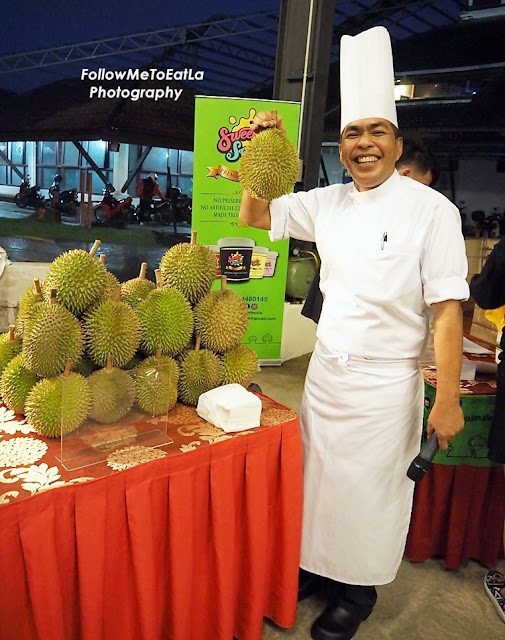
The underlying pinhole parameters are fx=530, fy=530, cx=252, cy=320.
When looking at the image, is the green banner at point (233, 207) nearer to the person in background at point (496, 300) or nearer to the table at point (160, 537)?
the person in background at point (496, 300)

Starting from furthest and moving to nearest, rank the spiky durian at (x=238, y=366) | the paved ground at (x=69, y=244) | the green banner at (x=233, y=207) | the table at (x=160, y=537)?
the paved ground at (x=69, y=244) → the green banner at (x=233, y=207) → the spiky durian at (x=238, y=366) → the table at (x=160, y=537)

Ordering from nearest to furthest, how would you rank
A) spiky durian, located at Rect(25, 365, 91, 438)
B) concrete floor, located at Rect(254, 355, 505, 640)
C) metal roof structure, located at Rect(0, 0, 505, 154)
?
spiky durian, located at Rect(25, 365, 91, 438), concrete floor, located at Rect(254, 355, 505, 640), metal roof structure, located at Rect(0, 0, 505, 154)

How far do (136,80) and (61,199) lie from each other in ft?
10.4

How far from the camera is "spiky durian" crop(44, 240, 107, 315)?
45.7 inches

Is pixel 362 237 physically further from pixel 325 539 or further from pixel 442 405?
pixel 325 539

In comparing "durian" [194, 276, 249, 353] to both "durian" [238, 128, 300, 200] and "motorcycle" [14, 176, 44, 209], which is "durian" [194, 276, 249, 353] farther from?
"motorcycle" [14, 176, 44, 209]

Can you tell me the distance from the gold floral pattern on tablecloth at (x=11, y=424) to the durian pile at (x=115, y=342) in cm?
3

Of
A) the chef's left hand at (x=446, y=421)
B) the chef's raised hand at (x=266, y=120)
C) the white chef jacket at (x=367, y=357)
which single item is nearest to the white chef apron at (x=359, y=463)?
the white chef jacket at (x=367, y=357)

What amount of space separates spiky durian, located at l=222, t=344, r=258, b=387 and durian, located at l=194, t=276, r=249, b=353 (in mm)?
31

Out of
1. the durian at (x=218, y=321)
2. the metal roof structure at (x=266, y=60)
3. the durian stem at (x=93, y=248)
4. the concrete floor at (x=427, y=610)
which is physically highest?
the metal roof structure at (x=266, y=60)

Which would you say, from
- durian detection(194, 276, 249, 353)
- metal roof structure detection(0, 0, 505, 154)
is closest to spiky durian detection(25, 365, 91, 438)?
durian detection(194, 276, 249, 353)

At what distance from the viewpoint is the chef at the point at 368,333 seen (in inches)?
53.8

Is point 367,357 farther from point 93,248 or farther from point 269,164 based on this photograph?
point 93,248

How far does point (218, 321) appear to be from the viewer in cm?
139
